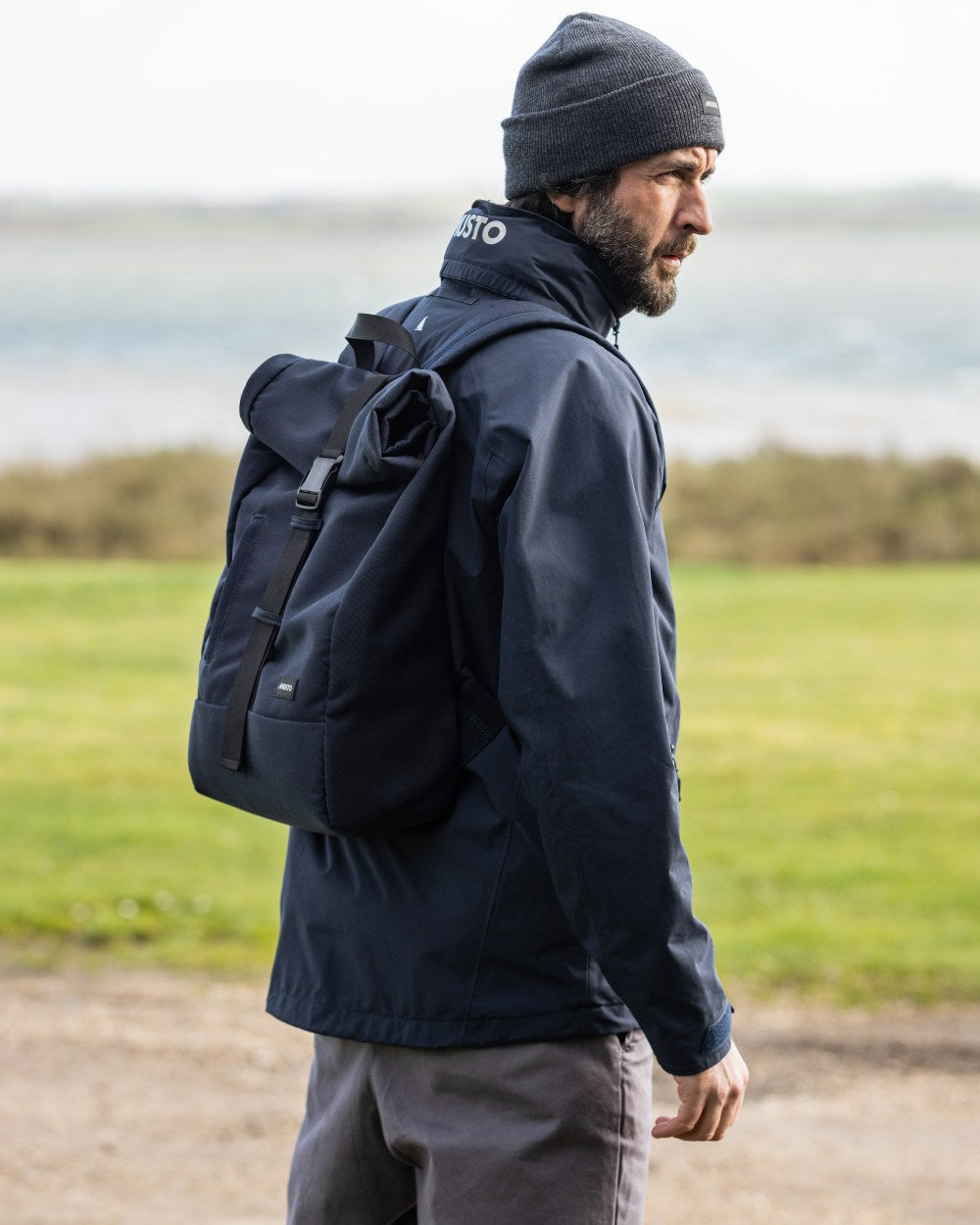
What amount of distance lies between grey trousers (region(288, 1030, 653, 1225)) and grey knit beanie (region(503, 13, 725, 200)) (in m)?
1.06

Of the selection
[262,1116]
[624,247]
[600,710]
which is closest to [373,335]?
[624,247]

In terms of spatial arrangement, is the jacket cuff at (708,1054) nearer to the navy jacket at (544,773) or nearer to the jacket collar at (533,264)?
the navy jacket at (544,773)

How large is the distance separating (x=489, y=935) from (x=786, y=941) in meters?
4.12

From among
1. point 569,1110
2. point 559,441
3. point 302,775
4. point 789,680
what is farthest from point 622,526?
point 789,680

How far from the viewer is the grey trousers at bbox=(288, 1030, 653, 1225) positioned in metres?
1.91

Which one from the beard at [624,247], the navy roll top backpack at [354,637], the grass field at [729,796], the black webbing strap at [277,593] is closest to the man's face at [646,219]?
the beard at [624,247]

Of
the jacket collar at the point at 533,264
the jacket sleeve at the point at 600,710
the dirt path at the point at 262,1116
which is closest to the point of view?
the jacket sleeve at the point at 600,710

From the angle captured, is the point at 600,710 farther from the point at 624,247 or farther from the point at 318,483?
the point at 624,247

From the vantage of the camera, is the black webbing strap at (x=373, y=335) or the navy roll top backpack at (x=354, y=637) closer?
the navy roll top backpack at (x=354, y=637)

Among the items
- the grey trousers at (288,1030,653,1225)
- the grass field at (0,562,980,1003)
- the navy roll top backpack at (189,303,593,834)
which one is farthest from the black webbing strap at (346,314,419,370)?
the grass field at (0,562,980,1003)

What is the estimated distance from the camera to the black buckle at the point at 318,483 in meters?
1.95

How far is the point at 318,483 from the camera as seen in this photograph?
1955 millimetres

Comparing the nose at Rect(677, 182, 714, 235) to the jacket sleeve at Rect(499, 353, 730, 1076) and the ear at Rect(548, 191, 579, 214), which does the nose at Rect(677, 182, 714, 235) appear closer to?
the ear at Rect(548, 191, 579, 214)

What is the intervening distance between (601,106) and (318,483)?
0.58m
